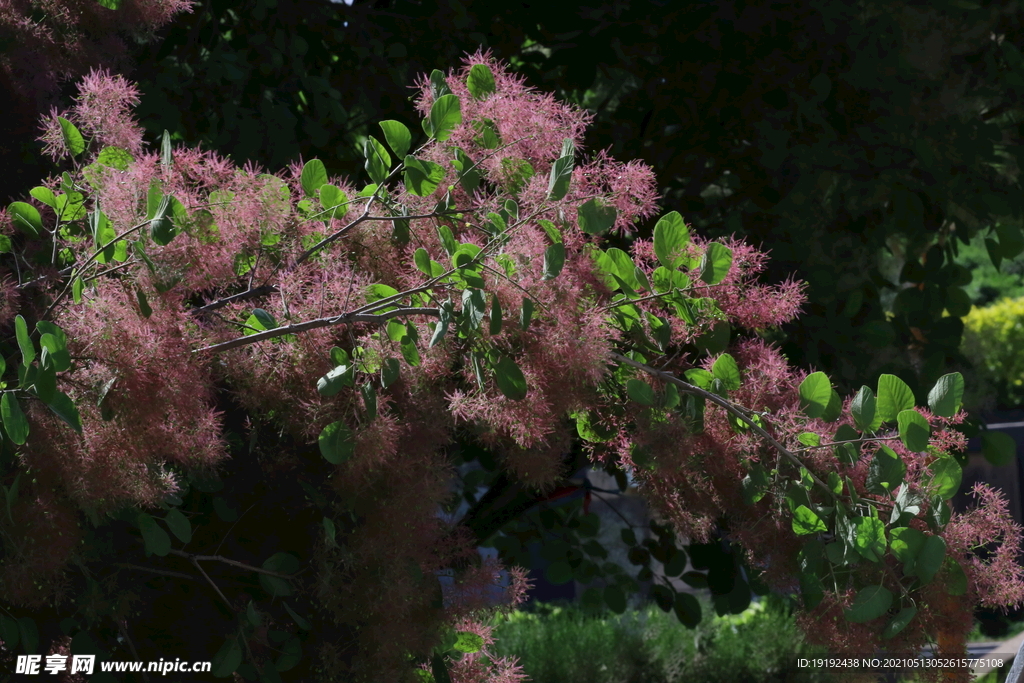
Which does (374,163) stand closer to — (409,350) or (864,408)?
(409,350)

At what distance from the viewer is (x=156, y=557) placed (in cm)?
154

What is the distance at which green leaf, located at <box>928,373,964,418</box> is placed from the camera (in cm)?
121

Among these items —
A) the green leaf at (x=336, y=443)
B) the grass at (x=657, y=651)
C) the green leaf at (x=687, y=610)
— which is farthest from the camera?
the grass at (x=657, y=651)

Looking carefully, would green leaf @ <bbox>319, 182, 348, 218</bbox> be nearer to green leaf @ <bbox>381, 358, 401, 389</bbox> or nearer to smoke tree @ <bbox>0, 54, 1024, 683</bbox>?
smoke tree @ <bbox>0, 54, 1024, 683</bbox>

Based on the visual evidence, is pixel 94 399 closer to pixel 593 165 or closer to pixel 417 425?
pixel 417 425

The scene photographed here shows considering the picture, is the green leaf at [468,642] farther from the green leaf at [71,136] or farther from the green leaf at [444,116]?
the green leaf at [71,136]

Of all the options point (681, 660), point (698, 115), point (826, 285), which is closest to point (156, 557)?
point (826, 285)

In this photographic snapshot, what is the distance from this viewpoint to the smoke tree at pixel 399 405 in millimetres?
1188

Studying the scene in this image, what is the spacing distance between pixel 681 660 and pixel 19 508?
432cm

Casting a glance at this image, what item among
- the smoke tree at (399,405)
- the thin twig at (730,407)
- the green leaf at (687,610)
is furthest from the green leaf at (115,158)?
the green leaf at (687,610)

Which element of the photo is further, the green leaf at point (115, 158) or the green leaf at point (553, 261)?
the green leaf at point (115, 158)

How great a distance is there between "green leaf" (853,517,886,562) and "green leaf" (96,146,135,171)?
Result: 3.58ft

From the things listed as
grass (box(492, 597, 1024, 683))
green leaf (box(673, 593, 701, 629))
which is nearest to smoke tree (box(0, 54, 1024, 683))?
green leaf (box(673, 593, 701, 629))

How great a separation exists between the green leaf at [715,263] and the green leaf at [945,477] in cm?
35
